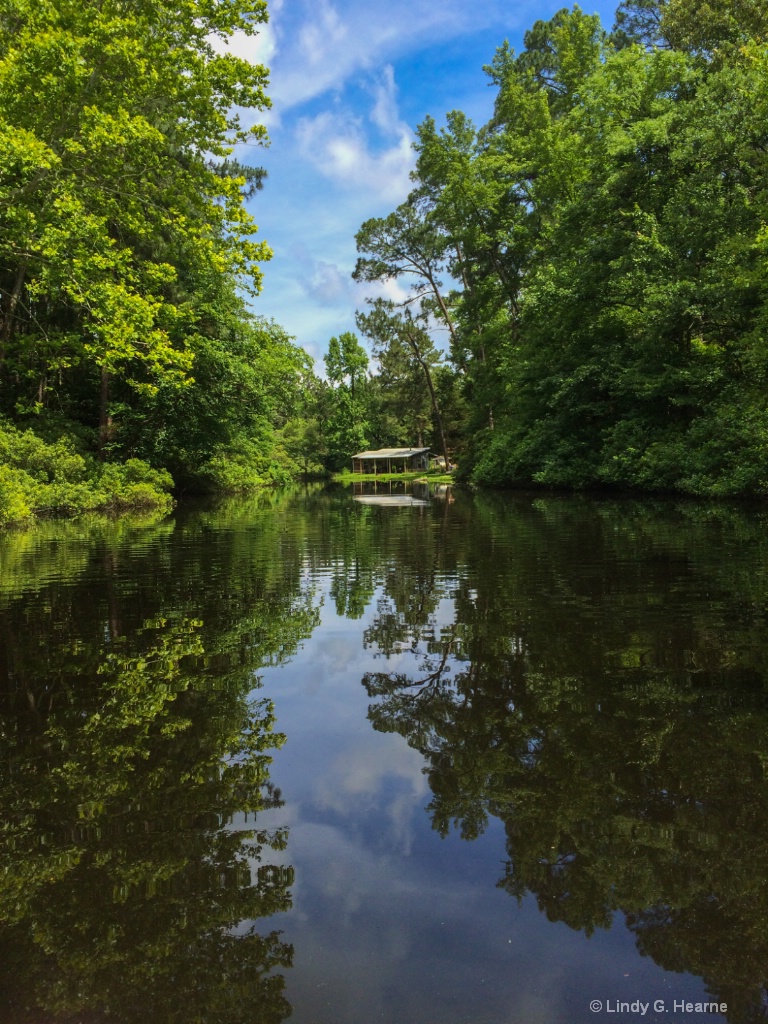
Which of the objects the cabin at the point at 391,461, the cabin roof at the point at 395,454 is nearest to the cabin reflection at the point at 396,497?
the cabin roof at the point at 395,454

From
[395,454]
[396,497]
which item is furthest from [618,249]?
[395,454]

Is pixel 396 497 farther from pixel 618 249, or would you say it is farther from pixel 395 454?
pixel 395 454

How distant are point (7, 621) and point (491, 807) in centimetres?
589

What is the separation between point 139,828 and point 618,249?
86.2 feet

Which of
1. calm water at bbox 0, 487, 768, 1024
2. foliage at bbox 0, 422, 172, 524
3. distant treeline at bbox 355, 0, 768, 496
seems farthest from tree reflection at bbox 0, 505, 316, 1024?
distant treeline at bbox 355, 0, 768, 496

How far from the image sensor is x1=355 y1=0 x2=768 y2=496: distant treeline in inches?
802

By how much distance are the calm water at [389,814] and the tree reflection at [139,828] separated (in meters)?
0.01

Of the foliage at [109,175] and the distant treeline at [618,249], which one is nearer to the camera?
the foliage at [109,175]

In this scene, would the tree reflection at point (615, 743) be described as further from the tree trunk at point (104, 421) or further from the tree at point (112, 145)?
the tree trunk at point (104, 421)

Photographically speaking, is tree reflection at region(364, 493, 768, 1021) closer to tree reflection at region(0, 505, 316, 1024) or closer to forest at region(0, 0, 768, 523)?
tree reflection at region(0, 505, 316, 1024)

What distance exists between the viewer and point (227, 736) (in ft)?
13.6

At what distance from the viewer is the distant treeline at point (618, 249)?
20.4 metres

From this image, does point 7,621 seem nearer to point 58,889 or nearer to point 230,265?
point 58,889

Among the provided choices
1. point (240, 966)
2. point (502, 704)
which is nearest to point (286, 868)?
point (240, 966)
